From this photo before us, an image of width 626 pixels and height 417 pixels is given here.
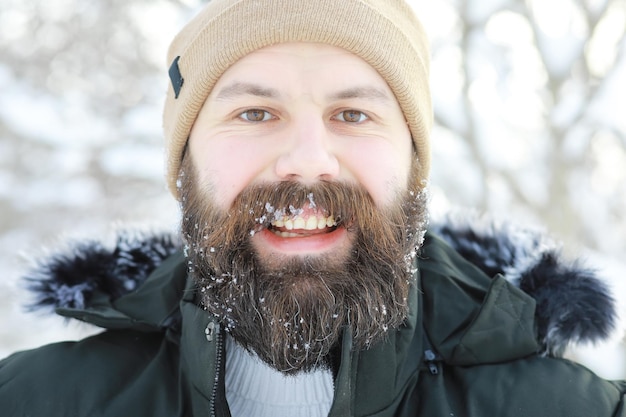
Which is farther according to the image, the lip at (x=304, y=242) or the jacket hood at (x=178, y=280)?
the jacket hood at (x=178, y=280)

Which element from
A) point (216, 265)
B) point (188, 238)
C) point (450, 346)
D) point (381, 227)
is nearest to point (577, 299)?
point (450, 346)

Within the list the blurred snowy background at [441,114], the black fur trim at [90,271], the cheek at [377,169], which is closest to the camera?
the cheek at [377,169]

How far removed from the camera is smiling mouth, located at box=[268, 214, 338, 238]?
159cm

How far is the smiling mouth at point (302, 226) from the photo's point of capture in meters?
1.59

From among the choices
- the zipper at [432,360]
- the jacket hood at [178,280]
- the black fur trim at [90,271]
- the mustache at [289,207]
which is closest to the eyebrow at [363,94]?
the mustache at [289,207]

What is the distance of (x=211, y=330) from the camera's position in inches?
65.9

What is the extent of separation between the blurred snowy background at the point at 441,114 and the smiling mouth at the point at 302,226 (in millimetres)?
6325

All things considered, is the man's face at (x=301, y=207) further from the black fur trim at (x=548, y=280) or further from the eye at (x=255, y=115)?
the black fur trim at (x=548, y=280)

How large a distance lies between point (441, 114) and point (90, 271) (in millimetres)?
7045

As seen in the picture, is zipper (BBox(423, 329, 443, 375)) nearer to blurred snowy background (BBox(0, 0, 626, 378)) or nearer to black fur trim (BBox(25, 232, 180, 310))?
black fur trim (BBox(25, 232, 180, 310))

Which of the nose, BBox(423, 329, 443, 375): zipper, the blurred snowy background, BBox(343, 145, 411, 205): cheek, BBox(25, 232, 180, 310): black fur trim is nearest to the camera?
the nose

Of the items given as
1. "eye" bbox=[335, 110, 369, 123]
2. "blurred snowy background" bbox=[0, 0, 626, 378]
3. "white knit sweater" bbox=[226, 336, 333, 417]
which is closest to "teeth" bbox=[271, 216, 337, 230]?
"eye" bbox=[335, 110, 369, 123]

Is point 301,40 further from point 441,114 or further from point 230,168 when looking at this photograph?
point 441,114

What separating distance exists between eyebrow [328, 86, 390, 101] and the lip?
41 cm
